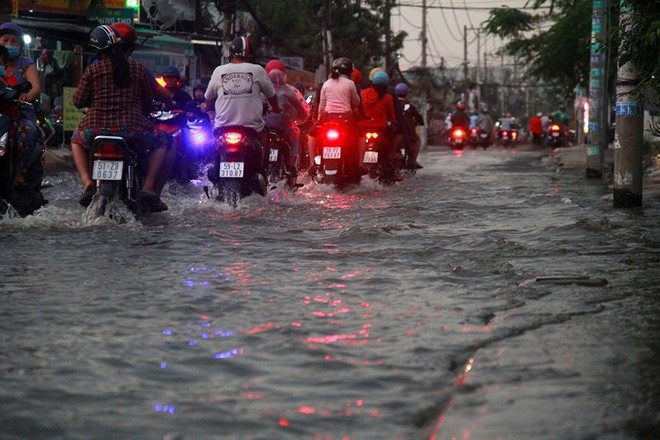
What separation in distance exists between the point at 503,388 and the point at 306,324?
4.75 feet

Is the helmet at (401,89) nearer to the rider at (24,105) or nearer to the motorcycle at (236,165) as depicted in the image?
the motorcycle at (236,165)

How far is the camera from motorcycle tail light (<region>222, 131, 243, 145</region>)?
37.9 ft

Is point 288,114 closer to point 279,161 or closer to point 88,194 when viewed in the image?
point 279,161

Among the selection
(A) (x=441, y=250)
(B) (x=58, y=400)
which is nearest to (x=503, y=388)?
(B) (x=58, y=400)

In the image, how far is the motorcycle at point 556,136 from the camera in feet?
174

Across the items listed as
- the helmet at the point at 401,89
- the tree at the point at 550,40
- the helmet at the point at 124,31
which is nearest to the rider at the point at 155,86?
the helmet at the point at 124,31

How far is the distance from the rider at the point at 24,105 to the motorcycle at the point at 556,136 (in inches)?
1745

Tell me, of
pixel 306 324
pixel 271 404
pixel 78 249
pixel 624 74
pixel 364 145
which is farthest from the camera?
pixel 364 145

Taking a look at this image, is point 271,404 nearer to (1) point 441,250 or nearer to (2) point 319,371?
(2) point 319,371

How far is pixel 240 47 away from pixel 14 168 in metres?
2.86

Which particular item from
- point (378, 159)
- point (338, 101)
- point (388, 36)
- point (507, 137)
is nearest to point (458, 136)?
point (388, 36)

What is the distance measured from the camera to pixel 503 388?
3986 mm

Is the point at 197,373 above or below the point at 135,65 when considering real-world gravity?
below

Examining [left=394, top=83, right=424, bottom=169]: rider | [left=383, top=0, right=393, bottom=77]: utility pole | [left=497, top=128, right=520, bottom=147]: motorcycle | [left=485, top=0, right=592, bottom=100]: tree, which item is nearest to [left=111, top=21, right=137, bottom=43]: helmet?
[left=394, top=83, right=424, bottom=169]: rider
